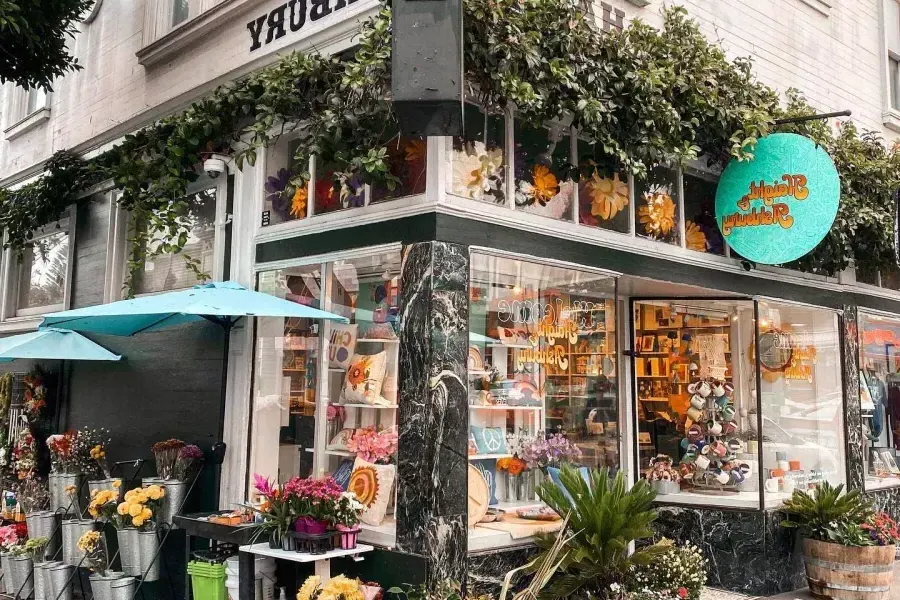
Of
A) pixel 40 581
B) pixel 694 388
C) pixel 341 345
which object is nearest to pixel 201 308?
pixel 341 345

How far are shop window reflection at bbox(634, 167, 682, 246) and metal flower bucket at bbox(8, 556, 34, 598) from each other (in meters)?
Result: 6.00

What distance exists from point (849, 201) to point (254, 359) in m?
5.72

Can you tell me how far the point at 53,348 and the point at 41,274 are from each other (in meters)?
3.16

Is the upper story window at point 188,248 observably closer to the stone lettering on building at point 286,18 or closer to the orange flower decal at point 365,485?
the stone lettering on building at point 286,18

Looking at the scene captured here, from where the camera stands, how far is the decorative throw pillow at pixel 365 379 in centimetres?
591

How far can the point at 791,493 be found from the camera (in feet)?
26.3

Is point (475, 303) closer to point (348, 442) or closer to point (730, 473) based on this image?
point (348, 442)

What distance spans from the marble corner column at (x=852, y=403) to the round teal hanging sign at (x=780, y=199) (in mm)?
2618

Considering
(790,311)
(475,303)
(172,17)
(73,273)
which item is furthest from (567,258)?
(73,273)

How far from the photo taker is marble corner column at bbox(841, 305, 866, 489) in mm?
8812

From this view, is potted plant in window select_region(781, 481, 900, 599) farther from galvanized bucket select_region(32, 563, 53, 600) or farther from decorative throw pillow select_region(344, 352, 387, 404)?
galvanized bucket select_region(32, 563, 53, 600)

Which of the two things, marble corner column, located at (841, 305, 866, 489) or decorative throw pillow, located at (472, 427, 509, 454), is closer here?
decorative throw pillow, located at (472, 427, 509, 454)

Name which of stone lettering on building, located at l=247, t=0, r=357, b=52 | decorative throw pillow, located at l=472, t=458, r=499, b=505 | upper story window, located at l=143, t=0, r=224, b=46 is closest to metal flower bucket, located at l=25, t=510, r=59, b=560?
decorative throw pillow, located at l=472, t=458, r=499, b=505

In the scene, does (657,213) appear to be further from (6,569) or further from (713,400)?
(6,569)
